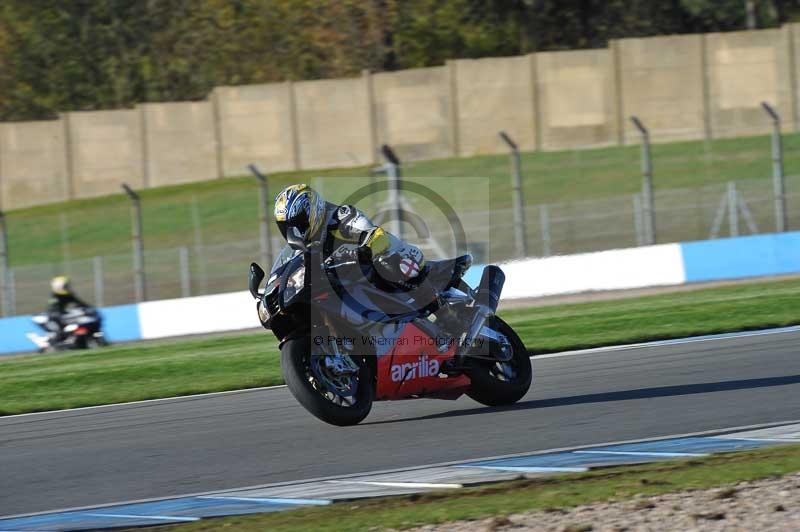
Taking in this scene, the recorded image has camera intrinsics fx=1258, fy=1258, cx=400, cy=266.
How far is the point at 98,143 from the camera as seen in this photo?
37.3 m

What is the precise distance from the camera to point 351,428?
8.48 metres

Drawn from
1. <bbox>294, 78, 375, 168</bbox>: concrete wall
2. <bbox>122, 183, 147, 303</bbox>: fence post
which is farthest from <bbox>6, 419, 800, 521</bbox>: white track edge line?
<bbox>294, 78, 375, 168</bbox>: concrete wall

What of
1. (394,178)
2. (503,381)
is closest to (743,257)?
(394,178)

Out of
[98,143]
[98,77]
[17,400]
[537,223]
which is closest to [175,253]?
[537,223]

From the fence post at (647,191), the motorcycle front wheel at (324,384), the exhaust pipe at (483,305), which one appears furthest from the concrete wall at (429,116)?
the motorcycle front wheel at (324,384)

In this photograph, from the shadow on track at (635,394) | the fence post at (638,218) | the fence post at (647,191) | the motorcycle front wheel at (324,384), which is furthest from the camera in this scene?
the fence post at (638,218)

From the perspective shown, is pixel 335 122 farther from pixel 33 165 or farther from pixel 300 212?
pixel 300 212

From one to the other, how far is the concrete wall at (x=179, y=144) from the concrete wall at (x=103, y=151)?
1.22ft

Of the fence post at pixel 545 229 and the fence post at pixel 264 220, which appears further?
the fence post at pixel 545 229

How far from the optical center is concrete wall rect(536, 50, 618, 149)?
3388 cm

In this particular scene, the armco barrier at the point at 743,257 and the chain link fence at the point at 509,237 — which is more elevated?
the chain link fence at the point at 509,237

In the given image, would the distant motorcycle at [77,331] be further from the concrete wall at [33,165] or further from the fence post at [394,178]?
the concrete wall at [33,165]

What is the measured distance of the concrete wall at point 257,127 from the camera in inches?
1405

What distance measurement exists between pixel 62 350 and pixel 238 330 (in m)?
2.88
